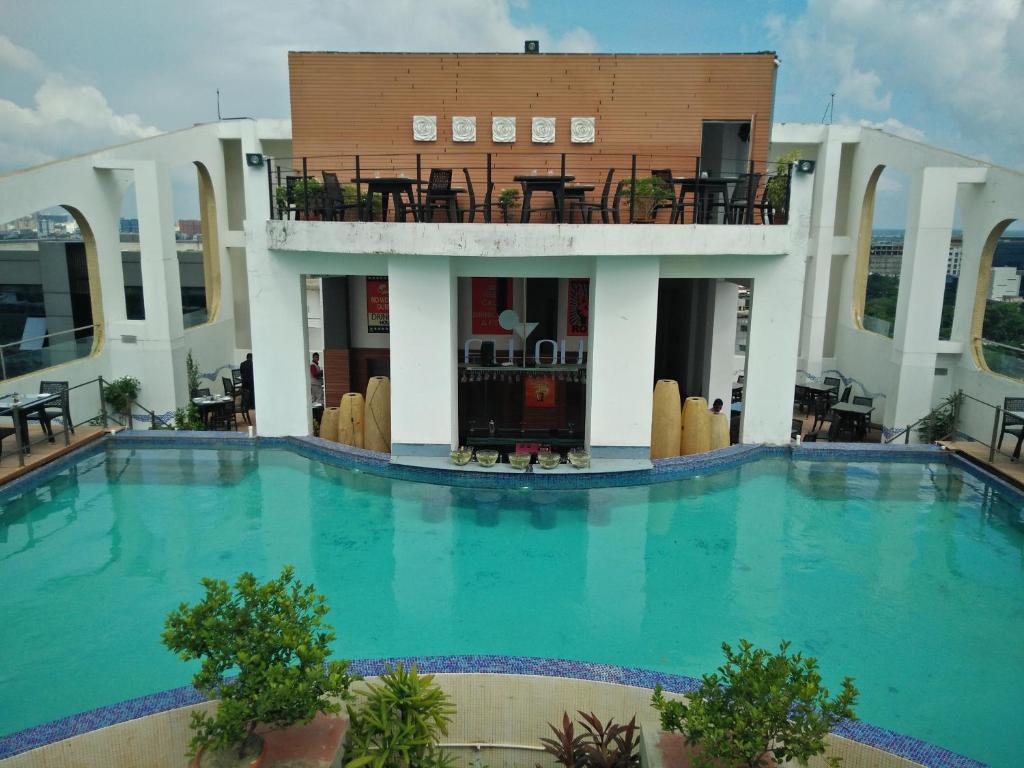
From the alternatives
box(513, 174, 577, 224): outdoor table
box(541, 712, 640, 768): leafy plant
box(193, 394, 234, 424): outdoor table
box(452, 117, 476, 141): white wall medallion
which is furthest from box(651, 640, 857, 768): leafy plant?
box(193, 394, 234, 424): outdoor table

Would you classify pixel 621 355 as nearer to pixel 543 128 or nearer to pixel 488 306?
pixel 543 128

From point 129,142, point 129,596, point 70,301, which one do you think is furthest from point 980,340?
point 70,301

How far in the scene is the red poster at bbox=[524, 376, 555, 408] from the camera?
45.2 ft

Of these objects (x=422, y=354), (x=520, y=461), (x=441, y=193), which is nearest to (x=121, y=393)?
(x=422, y=354)

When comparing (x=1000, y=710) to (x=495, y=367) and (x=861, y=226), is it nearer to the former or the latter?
(x=495, y=367)

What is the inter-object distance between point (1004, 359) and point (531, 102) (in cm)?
890

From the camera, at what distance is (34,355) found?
12016 millimetres

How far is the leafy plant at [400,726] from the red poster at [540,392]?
31.2ft

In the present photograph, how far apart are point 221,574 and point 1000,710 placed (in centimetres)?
691

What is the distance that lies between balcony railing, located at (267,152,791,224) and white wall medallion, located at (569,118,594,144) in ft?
0.99

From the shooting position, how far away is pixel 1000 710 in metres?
5.56

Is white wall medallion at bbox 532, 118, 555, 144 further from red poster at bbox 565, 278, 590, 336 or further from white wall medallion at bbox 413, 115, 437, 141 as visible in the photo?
red poster at bbox 565, 278, 590, 336

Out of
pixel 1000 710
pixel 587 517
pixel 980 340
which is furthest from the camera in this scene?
pixel 980 340

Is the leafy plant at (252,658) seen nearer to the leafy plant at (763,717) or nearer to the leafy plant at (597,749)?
the leafy plant at (597,749)
